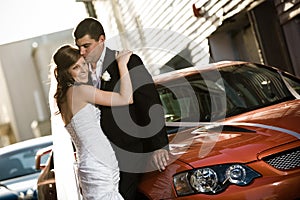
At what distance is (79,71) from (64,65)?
0.11m

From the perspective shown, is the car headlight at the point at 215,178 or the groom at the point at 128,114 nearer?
the car headlight at the point at 215,178

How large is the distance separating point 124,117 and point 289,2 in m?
5.96

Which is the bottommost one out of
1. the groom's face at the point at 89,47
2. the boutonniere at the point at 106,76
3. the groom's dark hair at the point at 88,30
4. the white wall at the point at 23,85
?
the boutonniere at the point at 106,76

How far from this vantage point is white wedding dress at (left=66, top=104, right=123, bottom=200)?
408 cm

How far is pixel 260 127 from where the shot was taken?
14.0 feet

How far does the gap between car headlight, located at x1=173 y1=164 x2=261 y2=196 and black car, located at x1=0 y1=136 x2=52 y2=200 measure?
486 centimetres

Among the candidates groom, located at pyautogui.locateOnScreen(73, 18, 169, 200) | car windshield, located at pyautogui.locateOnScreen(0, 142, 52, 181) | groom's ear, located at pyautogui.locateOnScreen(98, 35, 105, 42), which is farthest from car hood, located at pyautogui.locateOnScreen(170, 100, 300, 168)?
car windshield, located at pyautogui.locateOnScreen(0, 142, 52, 181)

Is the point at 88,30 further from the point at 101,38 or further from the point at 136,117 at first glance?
the point at 136,117

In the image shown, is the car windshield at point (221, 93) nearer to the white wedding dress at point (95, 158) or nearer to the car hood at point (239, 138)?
the car hood at point (239, 138)

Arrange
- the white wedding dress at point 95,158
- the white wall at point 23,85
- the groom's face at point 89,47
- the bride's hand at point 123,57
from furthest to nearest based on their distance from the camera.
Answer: the white wall at point 23,85
the bride's hand at point 123,57
the groom's face at point 89,47
the white wedding dress at point 95,158

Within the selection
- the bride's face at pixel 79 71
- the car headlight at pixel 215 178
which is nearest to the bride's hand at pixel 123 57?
the bride's face at pixel 79 71

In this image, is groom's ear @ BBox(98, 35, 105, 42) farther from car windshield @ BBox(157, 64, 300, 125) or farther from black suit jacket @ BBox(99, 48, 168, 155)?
car windshield @ BBox(157, 64, 300, 125)

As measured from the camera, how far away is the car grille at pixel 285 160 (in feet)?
13.0

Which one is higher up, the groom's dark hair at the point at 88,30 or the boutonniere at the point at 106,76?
the groom's dark hair at the point at 88,30
